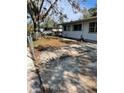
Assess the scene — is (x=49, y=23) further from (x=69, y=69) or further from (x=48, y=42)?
(x=69, y=69)

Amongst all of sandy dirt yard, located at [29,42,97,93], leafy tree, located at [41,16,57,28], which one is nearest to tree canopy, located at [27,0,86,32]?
leafy tree, located at [41,16,57,28]

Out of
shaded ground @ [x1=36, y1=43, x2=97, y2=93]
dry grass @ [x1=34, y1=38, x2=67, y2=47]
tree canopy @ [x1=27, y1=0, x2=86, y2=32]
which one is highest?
tree canopy @ [x1=27, y1=0, x2=86, y2=32]

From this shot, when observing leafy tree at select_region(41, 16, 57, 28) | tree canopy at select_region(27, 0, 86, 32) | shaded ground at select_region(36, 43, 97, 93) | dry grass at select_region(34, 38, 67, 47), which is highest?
tree canopy at select_region(27, 0, 86, 32)

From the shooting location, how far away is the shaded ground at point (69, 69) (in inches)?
53.1

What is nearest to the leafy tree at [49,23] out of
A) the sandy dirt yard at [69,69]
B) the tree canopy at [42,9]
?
the tree canopy at [42,9]

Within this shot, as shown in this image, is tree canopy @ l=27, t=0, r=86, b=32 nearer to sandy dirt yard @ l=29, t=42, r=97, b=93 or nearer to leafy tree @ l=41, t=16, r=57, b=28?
leafy tree @ l=41, t=16, r=57, b=28

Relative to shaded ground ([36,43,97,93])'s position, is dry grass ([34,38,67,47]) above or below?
above

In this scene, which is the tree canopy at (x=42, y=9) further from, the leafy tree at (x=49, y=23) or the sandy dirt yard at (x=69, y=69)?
the sandy dirt yard at (x=69, y=69)

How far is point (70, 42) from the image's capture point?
1569 millimetres

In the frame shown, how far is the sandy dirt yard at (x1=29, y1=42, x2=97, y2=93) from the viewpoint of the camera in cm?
135

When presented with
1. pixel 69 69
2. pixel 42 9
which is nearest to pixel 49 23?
pixel 42 9
